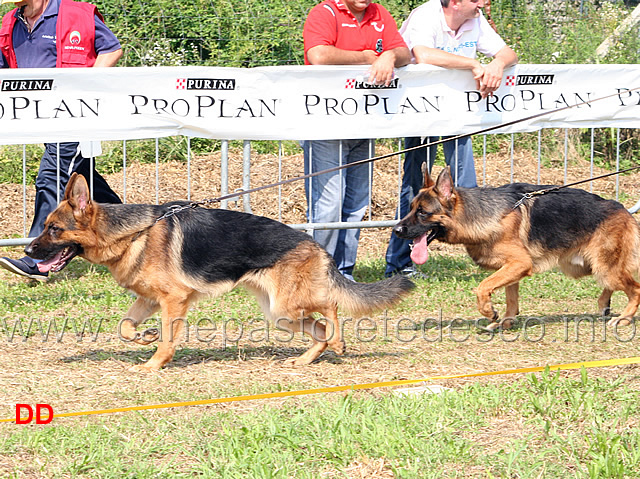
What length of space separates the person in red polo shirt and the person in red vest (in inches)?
73.4

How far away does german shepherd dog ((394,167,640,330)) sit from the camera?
243 inches

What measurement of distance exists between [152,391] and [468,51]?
4.57 metres

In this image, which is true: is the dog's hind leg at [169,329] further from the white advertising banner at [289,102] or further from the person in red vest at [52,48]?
the person in red vest at [52,48]

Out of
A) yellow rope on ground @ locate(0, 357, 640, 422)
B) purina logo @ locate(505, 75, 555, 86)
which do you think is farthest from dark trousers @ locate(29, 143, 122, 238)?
purina logo @ locate(505, 75, 555, 86)

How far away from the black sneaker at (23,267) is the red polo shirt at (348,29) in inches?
119

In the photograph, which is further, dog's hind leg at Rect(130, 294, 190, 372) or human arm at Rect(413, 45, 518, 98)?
human arm at Rect(413, 45, 518, 98)

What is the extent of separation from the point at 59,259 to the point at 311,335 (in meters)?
1.67

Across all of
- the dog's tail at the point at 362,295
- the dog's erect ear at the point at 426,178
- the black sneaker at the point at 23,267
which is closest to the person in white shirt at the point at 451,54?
the dog's erect ear at the point at 426,178

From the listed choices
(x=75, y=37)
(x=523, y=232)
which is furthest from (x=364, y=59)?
(x=75, y=37)

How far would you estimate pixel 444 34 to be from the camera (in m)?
7.69

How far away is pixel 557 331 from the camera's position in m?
6.41

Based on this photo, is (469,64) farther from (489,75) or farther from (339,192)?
(339,192)

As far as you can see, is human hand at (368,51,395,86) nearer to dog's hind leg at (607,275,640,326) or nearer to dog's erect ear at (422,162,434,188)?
dog's erect ear at (422,162,434,188)

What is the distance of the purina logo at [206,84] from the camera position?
7.06 meters
